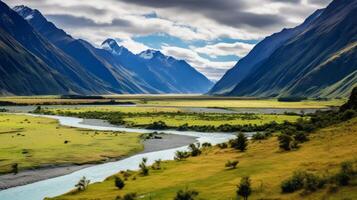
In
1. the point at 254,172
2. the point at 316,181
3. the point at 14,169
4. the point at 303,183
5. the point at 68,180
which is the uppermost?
the point at 316,181

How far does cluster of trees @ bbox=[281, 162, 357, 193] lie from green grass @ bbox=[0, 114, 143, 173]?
52.0 m

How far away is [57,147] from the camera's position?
111500mm

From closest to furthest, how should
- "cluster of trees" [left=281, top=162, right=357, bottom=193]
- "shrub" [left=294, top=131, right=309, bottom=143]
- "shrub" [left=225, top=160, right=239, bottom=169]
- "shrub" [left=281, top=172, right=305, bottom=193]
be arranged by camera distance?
"cluster of trees" [left=281, top=162, right=357, bottom=193] < "shrub" [left=281, top=172, right=305, bottom=193] < "shrub" [left=225, top=160, right=239, bottom=169] < "shrub" [left=294, top=131, right=309, bottom=143]

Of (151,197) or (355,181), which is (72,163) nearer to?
(151,197)

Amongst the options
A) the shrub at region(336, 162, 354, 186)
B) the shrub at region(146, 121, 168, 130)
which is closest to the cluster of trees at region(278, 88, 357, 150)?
the shrub at region(336, 162, 354, 186)

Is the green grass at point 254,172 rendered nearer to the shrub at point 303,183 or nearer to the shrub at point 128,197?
the shrub at point 303,183

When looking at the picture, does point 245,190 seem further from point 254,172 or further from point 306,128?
point 306,128

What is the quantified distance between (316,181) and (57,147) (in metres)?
73.9

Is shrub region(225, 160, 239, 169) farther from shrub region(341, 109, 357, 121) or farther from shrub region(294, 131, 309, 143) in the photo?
shrub region(341, 109, 357, 121)

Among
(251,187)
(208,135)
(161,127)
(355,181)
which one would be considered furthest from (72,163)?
(161,127)

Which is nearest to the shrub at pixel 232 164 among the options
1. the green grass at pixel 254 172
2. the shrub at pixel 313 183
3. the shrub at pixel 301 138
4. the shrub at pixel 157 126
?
the green grass at pixel 254 172

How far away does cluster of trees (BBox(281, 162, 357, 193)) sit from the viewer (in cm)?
4972

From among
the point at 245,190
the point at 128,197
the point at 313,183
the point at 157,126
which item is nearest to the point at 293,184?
the point at 313,183

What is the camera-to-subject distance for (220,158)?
8894 centimetres
